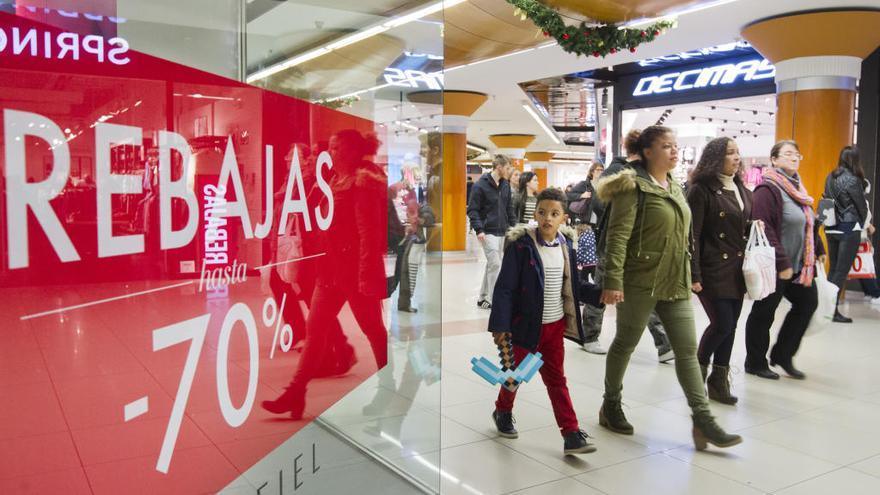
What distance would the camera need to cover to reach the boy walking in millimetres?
3246

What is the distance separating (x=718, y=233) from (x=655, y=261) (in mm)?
796

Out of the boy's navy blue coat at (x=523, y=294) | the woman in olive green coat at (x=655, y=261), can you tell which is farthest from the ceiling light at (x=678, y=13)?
the boy's navy blue coat at (x=523, y=294)

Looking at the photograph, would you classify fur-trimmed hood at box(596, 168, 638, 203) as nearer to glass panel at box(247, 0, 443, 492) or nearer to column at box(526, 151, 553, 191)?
glass panel at box(247, 0, 443, 492)

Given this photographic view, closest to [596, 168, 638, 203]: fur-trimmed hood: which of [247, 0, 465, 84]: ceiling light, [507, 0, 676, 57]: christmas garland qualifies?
[247, 0, 465, 84]: ceiling light

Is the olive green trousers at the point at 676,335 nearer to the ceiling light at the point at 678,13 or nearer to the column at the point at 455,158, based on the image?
the ceiling light at the point at 678,13

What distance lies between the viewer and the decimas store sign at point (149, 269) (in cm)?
98

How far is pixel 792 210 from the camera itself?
461cm

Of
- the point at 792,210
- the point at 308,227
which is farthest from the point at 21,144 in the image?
the point at 792,210

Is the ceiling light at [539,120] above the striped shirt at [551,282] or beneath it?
above

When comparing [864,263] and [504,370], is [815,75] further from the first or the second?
[504,370]

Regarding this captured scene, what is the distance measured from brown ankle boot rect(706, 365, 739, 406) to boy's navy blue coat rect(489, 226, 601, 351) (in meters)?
1.26

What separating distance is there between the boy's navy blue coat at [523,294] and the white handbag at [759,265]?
1.22 m

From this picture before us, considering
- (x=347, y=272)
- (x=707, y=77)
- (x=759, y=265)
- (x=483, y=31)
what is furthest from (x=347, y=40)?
(x=707, y=77)

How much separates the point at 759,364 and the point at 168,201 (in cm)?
452
